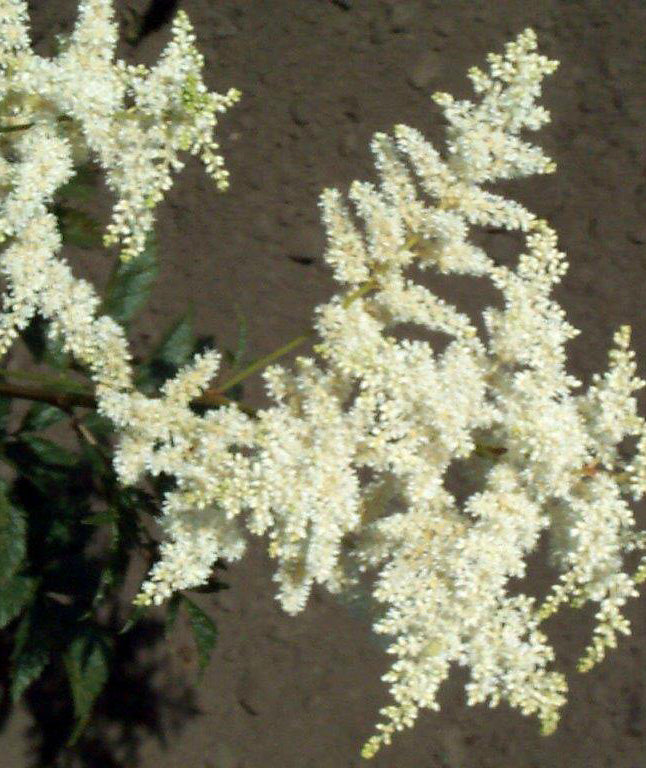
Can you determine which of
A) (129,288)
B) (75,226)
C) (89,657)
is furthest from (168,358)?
(89,657)

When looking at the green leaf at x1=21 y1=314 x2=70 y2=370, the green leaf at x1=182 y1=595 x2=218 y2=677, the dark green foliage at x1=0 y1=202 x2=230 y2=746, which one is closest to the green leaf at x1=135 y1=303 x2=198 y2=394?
the dark green foliage at x1=0 y1=202 x2=230 y2=746

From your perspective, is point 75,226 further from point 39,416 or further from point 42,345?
point 39,416

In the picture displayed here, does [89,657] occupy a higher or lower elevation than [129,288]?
lower

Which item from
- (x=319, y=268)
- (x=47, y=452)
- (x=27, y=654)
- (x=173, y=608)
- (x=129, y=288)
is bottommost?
(x=27, y=654)

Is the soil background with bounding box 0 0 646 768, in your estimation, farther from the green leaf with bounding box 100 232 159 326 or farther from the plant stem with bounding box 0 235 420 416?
the plant stem with bounding box 0 235 420 416

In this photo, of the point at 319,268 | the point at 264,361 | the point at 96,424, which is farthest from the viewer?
the point at 319,268

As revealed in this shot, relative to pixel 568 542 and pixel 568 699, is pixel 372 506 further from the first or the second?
pixel 568 699

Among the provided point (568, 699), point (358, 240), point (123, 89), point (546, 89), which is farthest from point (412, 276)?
point (123, 89)
